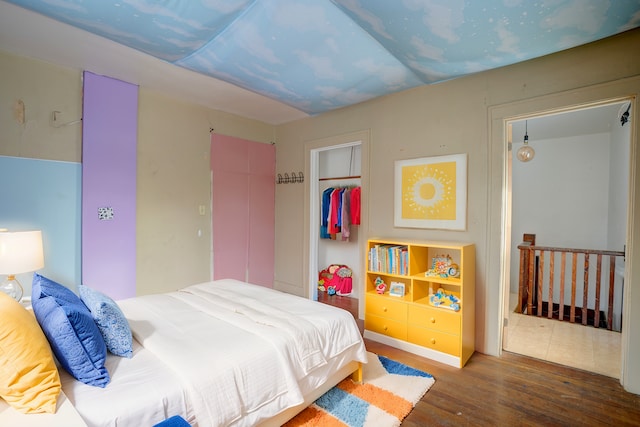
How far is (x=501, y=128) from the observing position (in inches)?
104

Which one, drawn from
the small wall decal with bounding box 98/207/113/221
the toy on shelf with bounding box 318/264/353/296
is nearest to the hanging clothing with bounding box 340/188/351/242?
the toy on shelf with bounding box 318/264/353/296

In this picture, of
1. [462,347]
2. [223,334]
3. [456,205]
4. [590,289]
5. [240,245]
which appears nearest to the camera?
[223,334]

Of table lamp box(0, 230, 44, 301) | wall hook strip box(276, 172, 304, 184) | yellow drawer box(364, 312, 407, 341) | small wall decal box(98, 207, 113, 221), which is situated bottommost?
yellow drawer box(364, 312, 407, 341)

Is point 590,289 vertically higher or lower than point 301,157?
lower

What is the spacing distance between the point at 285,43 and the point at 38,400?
2.16m

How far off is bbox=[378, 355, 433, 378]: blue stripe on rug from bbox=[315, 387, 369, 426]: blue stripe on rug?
1.64ft

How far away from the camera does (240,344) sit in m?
1.63

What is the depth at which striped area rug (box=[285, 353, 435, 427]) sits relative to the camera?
1839 mm

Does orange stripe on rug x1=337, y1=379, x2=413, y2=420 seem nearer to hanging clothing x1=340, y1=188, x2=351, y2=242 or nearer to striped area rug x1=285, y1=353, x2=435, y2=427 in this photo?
striped area rug x1=285, y1=353, x2=435, y2=427

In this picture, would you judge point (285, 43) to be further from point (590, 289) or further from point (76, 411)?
point (590, 289)

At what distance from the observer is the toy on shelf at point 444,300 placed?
2604mm

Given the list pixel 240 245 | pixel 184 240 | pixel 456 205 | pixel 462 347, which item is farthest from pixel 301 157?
pixel 462 347

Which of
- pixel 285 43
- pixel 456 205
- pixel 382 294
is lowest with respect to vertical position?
pixel 382 294

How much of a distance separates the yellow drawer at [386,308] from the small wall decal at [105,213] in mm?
2668
